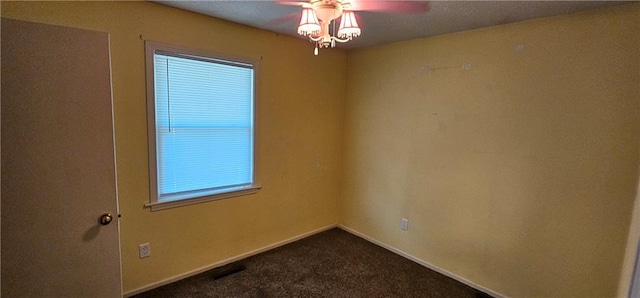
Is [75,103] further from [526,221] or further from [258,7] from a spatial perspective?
[526,221]

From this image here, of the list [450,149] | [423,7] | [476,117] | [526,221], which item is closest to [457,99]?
[476,117]

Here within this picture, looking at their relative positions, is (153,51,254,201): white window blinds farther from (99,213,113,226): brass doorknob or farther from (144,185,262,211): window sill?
(99,213,113,226): brass doorknob

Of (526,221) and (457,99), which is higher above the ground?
(457,99)

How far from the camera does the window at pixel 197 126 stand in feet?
7.30

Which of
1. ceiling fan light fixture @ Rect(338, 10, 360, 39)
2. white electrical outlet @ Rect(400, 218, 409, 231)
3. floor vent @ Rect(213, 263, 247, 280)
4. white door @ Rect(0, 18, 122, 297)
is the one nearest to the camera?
white door @ Rect(0, 18, 122, 297)

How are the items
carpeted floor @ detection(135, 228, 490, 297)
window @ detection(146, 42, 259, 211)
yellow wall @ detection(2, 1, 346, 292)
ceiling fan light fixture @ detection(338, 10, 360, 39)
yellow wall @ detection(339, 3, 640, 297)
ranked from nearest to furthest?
ceiling fan light fixture @ detection(338, 10, 360, 39), yellow wall @ detection(339, 3, 640, 297), yellow wall @ detection(2, 1, 346, 292), window @ detection(146, 42, 259, 211), carpeted floor @ detection(135, 228, 490, 297)

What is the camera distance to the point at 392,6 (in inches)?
78.1

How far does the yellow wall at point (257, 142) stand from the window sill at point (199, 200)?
5cm

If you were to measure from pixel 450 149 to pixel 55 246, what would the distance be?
2833 millimetres

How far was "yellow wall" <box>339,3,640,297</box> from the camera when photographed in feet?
6.09

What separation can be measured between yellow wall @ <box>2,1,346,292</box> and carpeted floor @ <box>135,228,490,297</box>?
Answer: 19 centimetres

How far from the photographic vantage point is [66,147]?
4.86 ft

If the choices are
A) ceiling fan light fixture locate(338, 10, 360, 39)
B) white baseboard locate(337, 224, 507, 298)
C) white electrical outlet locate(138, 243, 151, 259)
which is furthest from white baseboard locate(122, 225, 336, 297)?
ceiling fan light fixture locate(338, 10, 360, 39)

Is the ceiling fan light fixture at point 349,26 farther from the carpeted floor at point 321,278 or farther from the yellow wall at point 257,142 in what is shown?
the carpeted floor at point 321,278
